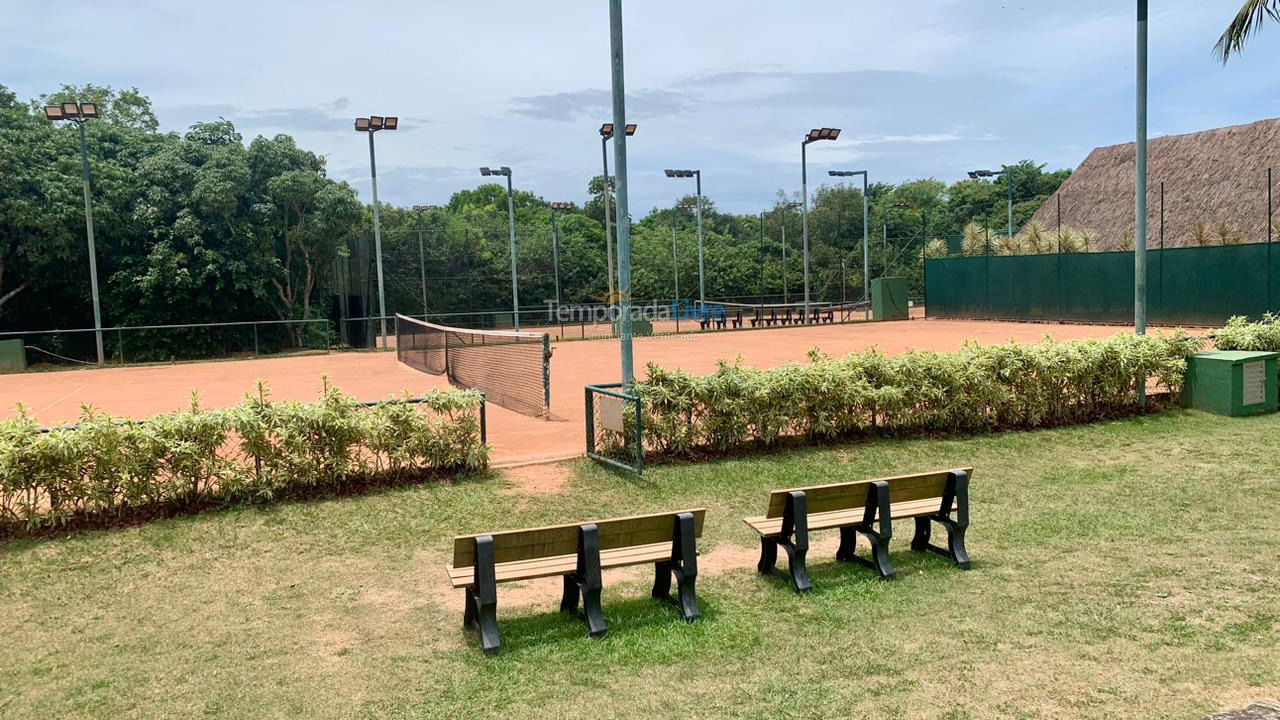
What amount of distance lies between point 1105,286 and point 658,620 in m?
30.1

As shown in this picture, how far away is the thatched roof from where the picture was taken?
37.6 m

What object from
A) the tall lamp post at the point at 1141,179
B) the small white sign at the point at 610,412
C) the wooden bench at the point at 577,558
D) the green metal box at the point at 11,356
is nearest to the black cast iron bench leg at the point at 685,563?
the wooden bench at the point at 577,558

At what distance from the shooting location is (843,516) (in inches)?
257

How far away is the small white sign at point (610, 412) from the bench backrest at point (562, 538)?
3.79 meters

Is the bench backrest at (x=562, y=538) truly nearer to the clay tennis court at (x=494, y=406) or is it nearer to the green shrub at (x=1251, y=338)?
the clay tennis court at (x=494, y=406)

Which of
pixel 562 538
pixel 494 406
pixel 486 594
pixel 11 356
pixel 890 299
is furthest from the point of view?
pixel 890 299

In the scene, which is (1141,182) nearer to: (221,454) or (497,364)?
(497,364)

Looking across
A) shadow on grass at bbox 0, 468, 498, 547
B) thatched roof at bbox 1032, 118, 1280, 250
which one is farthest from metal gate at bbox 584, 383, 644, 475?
thatched roof at bbox 1032, 118, 1280, 250

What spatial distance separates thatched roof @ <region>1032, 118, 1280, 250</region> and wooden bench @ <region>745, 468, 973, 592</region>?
33.3 metres

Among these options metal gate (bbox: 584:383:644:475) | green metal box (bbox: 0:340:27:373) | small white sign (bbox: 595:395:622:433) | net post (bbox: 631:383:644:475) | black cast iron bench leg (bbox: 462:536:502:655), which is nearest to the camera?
black cast iron bench leg (bbox: 462:536:502:655)

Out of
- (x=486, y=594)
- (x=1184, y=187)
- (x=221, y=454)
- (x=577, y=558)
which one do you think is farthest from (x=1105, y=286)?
(x=486, y=594)

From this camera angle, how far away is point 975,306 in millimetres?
36500

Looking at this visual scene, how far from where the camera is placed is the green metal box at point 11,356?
24500mm

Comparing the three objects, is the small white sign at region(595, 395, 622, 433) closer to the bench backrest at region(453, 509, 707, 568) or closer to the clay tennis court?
the clay tennis court
